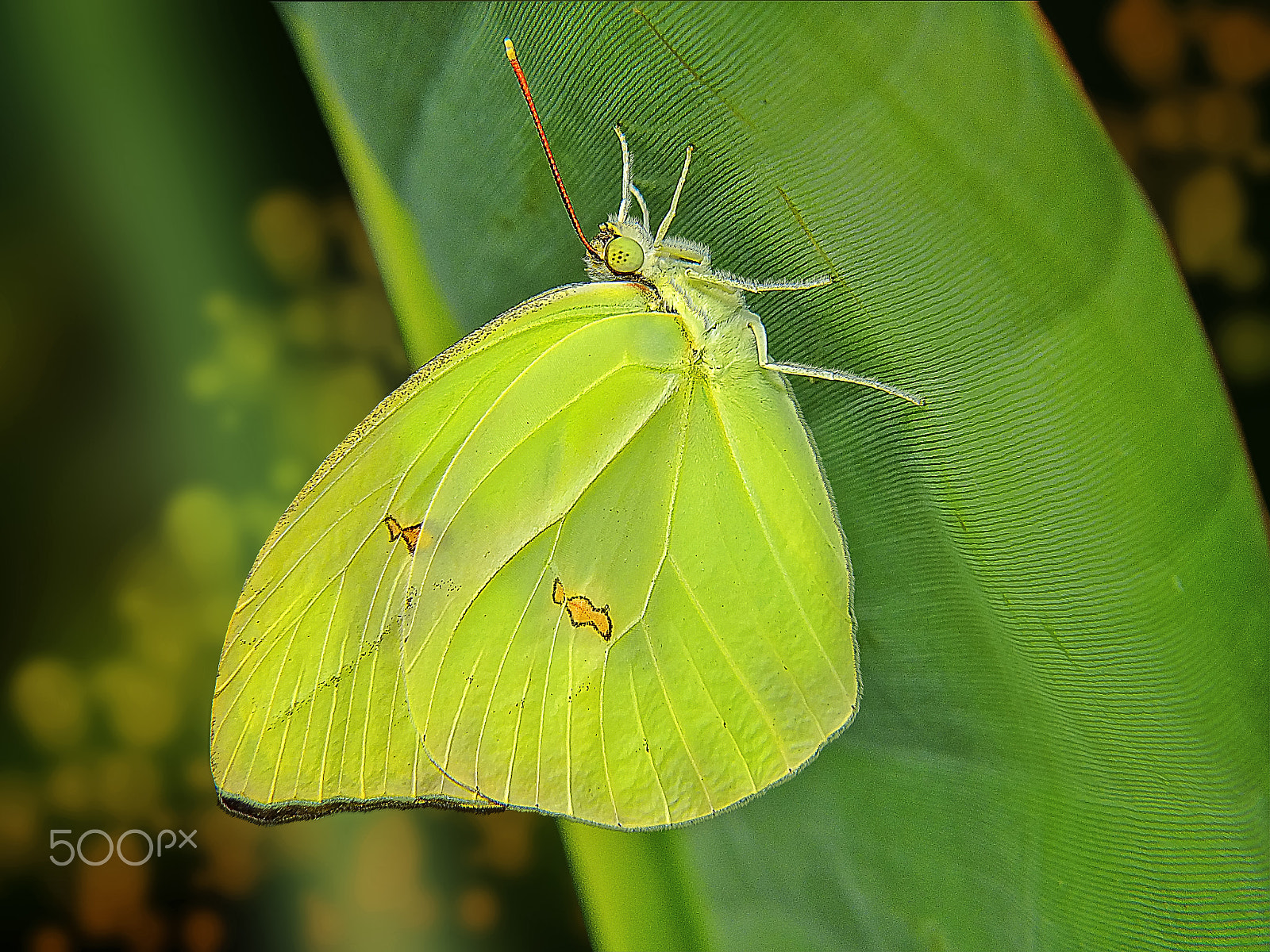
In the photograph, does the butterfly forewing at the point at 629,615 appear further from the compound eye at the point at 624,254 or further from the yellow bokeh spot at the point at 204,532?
the yellow bokeh spot at the point at 204,532

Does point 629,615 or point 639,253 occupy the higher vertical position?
point 639,253

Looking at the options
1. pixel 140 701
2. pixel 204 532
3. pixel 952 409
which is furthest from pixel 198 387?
pixel 952 409

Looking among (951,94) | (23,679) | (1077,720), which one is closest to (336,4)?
(951,94)

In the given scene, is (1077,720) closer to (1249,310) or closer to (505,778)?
(505,778)

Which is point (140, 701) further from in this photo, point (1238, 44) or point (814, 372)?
point (1238, 44)

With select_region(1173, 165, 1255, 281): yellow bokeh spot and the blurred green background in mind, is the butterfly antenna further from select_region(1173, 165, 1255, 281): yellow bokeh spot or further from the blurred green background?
select_region(1173, 165, 1255, 281): yellow bokeh spot

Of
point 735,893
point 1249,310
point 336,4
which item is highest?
point 336,4

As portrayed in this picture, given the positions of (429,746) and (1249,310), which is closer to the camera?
(429,746)
